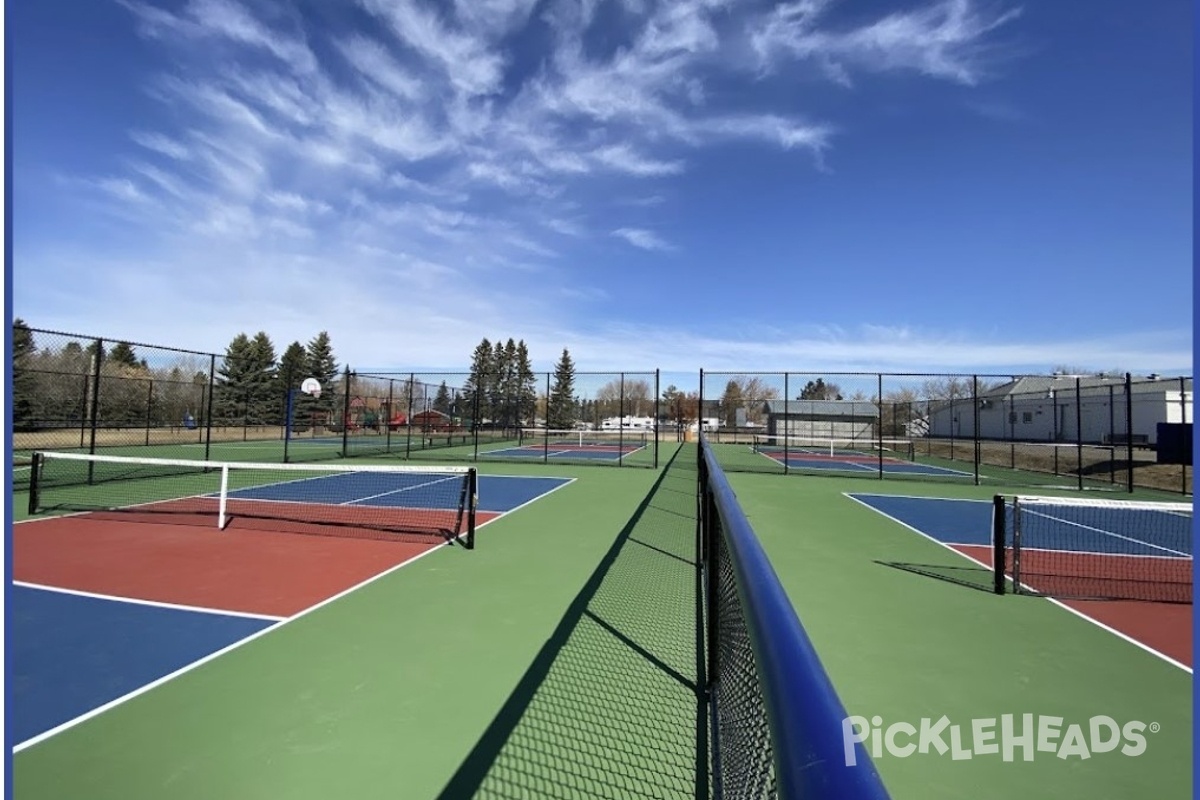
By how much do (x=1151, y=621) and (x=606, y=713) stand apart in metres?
5.62

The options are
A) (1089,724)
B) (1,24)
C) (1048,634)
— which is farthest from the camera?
(1048,634)

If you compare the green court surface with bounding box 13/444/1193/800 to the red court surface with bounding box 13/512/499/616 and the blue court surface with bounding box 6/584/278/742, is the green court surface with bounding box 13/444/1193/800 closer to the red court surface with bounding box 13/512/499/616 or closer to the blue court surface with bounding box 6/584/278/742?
the blue court surface with bounding box 6/584/278/742

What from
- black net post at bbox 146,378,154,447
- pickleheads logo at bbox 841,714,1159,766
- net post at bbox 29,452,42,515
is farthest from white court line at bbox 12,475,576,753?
black net post at bbox 146,378,154,447

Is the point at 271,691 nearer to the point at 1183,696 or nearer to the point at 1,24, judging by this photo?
the point at 1,24

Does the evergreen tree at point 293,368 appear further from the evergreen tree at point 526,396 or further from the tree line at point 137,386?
the evergreen tree at point 526,396

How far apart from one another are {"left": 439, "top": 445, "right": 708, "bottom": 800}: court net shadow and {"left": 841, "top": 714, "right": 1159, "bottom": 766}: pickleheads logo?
1.14m

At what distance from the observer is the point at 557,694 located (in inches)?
154

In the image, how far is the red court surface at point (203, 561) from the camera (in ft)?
18.6

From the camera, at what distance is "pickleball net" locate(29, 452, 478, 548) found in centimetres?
859

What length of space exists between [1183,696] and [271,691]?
639 centimetres

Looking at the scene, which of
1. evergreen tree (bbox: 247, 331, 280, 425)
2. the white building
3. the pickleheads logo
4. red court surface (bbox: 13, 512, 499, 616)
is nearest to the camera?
the pickleheads logo

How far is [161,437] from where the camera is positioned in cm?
2730

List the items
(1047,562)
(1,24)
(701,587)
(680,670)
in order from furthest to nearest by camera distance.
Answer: (1047,562) < (701,587) < (680,670) < (1,24)

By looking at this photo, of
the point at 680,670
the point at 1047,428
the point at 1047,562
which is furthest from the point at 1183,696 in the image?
the point at 1047,428
